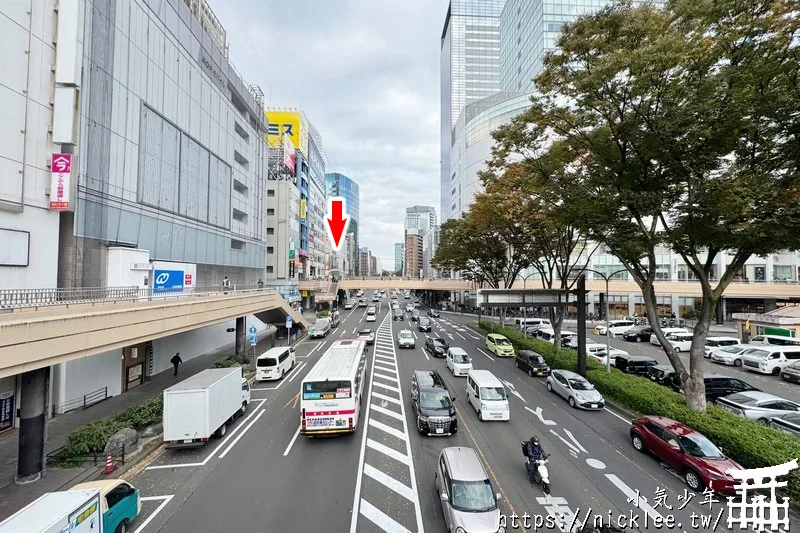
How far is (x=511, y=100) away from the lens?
7306cm

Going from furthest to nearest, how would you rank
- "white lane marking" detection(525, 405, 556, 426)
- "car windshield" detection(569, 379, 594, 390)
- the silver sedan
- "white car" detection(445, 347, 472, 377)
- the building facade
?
1. the building facade
2. "white car" detection(445, 347, 472, 377)
3. "car windshield" detection(569, 379, 594, 390)
4. the silver sedan
5. "white lane marking" detection(525, 405, 556, 426)

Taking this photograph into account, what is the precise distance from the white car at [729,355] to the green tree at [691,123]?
20885 millimetres

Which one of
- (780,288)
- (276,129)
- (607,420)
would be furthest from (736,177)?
(276,129)

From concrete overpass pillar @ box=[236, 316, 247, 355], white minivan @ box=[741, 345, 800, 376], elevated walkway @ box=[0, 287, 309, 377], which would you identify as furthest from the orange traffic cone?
white minivan @ box=[741, 345, 800, 376]

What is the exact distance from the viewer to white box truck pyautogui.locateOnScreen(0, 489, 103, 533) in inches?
268

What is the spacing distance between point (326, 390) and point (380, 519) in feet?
18.7

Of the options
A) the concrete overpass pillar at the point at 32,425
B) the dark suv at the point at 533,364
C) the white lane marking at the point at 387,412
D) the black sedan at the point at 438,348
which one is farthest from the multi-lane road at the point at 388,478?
the black sedan at the point at 438,348

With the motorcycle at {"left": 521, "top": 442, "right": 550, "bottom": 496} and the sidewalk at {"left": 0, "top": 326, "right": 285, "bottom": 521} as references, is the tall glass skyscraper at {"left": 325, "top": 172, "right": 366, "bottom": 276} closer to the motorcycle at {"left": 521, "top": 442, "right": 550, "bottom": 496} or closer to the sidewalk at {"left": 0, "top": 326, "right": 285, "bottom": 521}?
the sidewalk at {"left": 0, "top": 326, "right": 285, "bottom": 521}

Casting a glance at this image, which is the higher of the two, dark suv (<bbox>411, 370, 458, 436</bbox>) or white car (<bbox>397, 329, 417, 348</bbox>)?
dark suv (<bbox>411, 370, 458, 436</bbox>)

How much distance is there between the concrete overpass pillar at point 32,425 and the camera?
11461 millimetres

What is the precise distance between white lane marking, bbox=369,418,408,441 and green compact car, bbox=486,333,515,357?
18.5 meters

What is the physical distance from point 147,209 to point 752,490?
32278 mm

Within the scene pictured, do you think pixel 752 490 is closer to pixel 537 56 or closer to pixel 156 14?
pixel 156 14

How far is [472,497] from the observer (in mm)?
9172
